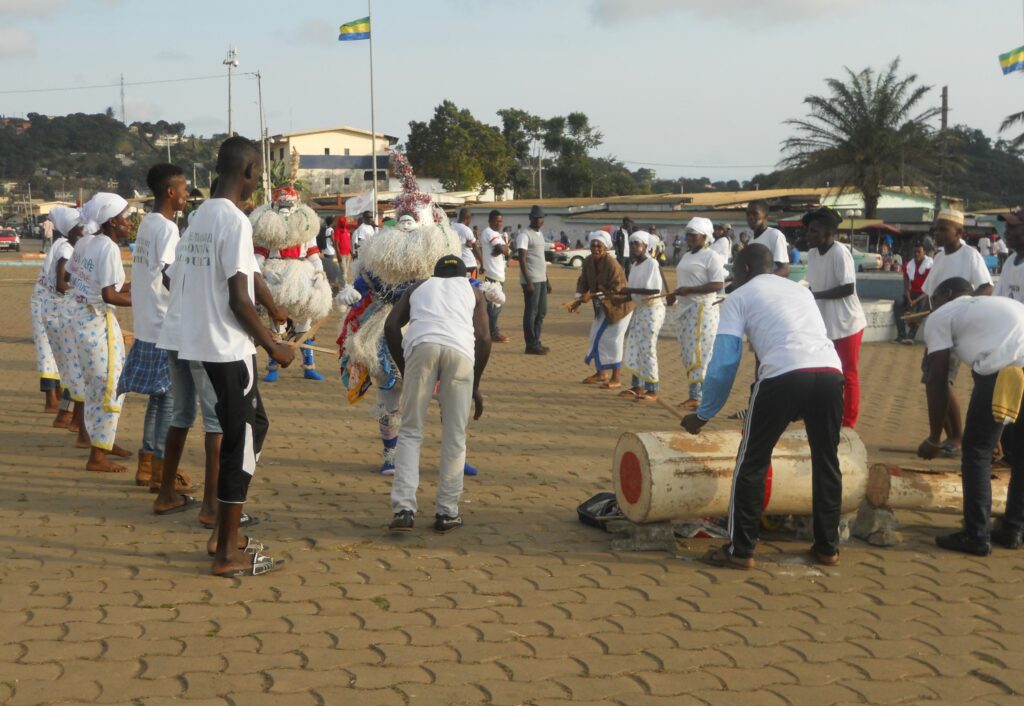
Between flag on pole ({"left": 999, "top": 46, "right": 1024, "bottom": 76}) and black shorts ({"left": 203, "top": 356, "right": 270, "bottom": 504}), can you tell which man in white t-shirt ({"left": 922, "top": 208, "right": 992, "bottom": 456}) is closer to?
black shorts ({"left": 203, "top": 356, "right": 270, "bottom": 504})

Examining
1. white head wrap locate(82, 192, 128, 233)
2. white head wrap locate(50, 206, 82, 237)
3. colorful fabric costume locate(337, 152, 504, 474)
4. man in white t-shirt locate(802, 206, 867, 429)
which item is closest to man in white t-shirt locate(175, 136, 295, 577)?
colorful fabric costume locate(337, 152, 504, 474)

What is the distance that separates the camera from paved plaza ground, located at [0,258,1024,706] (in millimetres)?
3900

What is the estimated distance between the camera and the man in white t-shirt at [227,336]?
15.9 ft

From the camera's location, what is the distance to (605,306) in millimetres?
11227

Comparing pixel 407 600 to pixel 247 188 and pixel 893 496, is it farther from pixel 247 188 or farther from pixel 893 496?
pixel 893 496

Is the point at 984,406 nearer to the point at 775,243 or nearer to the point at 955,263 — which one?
the point at 955,263

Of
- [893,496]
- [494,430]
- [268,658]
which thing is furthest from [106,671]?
[494,430]

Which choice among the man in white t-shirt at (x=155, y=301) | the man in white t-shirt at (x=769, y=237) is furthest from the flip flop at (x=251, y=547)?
the man in white t-shirt at (x=769, y=237)

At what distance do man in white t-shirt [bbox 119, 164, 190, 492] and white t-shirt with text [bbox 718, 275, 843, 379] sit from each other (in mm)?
3367

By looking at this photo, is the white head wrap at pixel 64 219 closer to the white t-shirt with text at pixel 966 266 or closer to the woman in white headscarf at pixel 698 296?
the woman in white headscarf at pixel 698 296

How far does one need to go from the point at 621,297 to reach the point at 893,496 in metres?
5.49

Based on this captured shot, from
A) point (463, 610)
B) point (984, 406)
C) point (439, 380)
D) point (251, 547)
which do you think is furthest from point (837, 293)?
point (251, 547)

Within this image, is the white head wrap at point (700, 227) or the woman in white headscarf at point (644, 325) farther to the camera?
the woman in white headscarf at point (644, 325)

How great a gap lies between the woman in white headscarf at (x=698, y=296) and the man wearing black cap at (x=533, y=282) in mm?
4254
